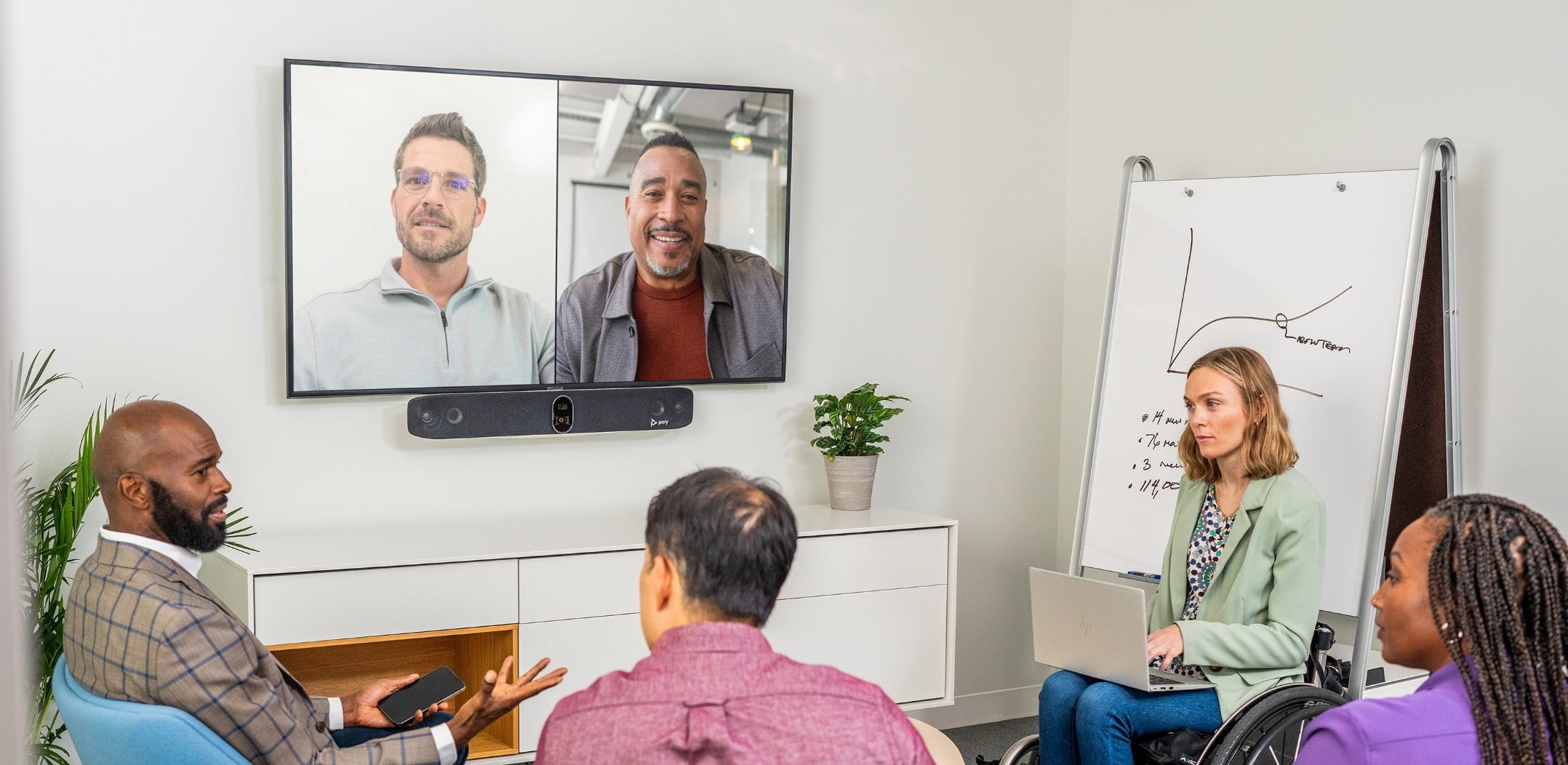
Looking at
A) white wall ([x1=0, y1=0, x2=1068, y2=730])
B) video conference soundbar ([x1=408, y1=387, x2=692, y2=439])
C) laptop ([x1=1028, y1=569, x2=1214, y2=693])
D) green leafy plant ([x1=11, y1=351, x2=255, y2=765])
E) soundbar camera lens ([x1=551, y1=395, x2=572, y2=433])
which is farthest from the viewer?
soundbar camera lens ([x1=551, y1=395, x2=572, y2=433])

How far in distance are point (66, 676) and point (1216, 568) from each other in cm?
214

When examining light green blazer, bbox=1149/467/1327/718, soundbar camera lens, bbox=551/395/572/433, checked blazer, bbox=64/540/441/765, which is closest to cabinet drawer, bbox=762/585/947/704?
soundbar camera lens, bbox=551/395/572/433

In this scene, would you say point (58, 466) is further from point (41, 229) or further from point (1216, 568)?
point (1216, 568)

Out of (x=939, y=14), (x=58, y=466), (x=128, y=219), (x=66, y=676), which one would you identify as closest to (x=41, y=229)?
(x=128, y=219)

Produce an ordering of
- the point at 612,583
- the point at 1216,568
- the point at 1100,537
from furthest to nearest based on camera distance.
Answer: the point at 1100,537 → the point at 612,583 → the point at 1216,568

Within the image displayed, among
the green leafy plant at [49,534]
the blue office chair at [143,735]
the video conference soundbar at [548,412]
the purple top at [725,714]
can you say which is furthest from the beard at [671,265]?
the purple top at [725,714]

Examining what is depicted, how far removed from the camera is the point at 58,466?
9.18ft

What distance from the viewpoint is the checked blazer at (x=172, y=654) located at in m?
1.76

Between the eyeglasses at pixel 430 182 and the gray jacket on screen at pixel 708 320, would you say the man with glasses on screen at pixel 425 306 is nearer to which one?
the eyeglasses at pixel 430 182

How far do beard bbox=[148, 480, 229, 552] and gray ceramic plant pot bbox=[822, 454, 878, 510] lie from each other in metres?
1.89

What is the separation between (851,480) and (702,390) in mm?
503

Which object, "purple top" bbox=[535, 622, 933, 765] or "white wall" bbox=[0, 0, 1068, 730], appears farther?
"white wall" bbox=[0, 0, 1068, 730]

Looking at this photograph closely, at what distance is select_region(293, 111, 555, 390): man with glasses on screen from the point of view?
3049mm

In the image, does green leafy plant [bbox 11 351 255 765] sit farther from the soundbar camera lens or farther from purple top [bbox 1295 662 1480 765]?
purple top [bbox 1295 662 1480 765]
